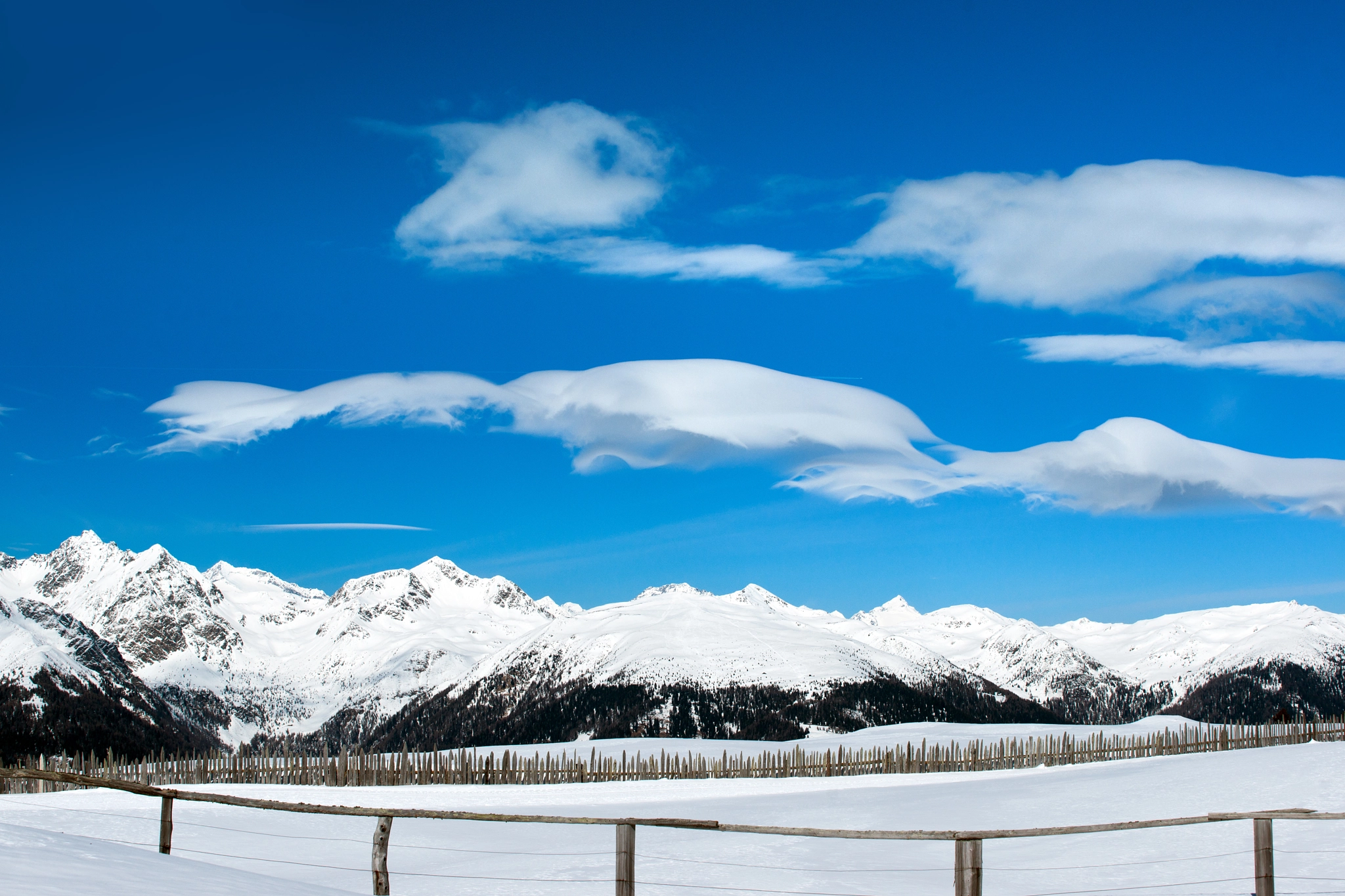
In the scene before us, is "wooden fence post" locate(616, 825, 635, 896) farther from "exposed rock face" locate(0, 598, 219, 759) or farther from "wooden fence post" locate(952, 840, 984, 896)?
"exposed rock face" locate(0, 598, 219, 759)

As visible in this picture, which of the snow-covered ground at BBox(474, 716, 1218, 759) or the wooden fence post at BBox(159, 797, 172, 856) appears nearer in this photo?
the wooden fence post at BBox(159, 797, 172, 856)

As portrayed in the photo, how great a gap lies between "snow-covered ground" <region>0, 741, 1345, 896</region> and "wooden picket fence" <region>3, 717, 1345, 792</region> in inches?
196

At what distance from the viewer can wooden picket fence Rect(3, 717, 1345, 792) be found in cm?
3809

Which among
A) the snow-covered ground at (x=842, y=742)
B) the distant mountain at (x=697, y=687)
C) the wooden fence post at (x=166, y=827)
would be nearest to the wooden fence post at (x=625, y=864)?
the wooden fence post at (x=166, y=827)

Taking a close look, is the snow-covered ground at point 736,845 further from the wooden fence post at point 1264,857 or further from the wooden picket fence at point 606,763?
the wooden picket fence at point 606,763

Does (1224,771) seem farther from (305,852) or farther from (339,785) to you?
(339,785)

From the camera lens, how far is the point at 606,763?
147 feet

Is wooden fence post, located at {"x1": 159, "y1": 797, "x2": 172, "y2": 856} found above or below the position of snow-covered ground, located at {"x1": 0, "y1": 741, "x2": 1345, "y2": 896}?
above

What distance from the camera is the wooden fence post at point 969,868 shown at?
33.9 ft

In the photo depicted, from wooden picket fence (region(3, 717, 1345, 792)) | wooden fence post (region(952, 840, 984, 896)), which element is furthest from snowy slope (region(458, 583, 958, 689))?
wooden fence post (region(952, 840, 984, 896))

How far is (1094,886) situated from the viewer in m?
14.9

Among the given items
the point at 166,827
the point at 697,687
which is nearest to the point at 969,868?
the point at 166,827

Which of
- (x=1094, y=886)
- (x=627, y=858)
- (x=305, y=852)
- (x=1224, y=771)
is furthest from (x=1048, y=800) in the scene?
(x=627, y=858)

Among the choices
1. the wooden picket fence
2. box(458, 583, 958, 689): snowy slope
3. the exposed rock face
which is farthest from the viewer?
box(458, 583, 958, 689): snowy slope
